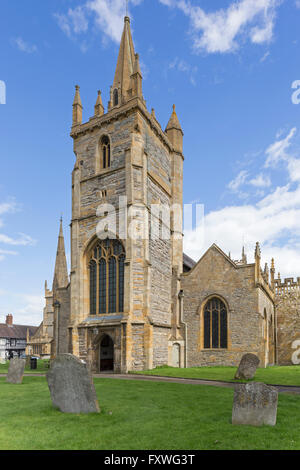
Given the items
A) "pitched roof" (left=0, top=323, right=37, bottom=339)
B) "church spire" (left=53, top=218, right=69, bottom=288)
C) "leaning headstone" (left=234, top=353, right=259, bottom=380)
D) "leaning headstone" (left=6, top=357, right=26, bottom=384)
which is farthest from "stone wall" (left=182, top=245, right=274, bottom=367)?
"pitched roof" (left=0, top=323, right=37, bottom=339)

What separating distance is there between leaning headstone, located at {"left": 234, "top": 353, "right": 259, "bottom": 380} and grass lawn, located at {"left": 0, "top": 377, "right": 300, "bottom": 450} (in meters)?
3.96

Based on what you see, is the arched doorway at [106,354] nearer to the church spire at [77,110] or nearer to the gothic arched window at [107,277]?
the gothic arched window at [107,277]

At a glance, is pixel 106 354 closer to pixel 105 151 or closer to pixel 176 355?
pixel 176 355

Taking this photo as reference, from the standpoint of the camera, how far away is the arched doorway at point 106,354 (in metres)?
22.6

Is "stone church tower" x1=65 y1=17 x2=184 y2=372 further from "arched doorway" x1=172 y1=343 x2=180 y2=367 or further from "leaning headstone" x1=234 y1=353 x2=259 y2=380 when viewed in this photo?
"leaning headstone" x1=234 y1=353 x2=259 y2=380

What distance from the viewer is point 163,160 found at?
27.3 m

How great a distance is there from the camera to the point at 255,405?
7027 millimetres

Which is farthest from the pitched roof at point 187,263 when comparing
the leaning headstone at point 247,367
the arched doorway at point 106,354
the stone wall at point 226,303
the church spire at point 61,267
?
the church spire at point 61,267

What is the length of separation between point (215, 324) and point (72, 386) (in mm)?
17122

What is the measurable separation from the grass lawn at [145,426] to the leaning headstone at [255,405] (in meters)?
0.19

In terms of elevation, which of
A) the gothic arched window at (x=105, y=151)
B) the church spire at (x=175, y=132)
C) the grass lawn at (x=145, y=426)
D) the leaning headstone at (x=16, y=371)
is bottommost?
the leaning headstone at (x=16, y=371)

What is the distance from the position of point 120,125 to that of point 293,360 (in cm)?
2245

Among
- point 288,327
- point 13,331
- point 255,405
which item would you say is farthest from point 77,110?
point 13,331
